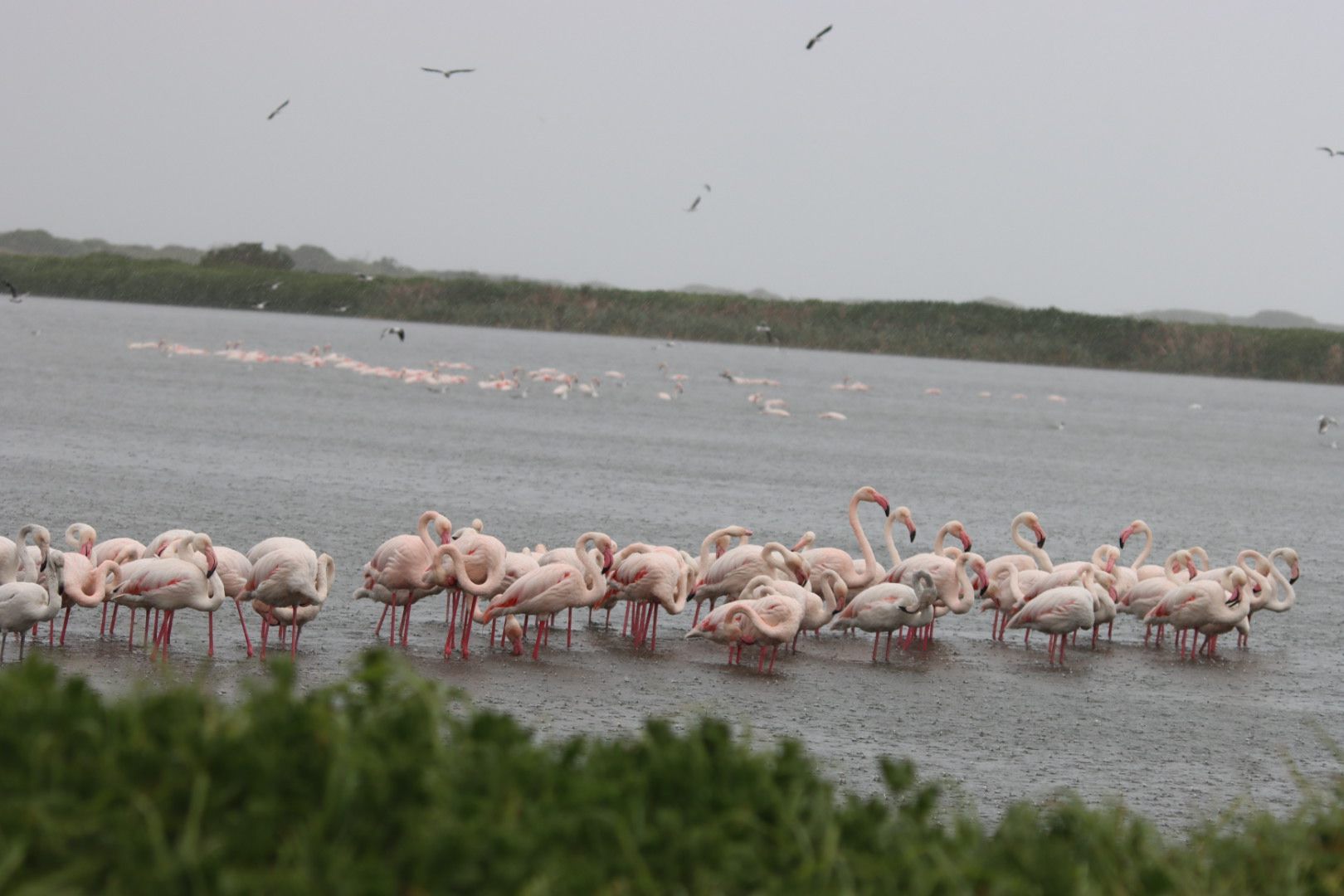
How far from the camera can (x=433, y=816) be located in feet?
13.5

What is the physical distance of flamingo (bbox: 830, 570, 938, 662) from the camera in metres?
14.0

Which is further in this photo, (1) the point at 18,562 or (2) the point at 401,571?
(2) the point at 401,571

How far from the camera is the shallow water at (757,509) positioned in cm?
1139

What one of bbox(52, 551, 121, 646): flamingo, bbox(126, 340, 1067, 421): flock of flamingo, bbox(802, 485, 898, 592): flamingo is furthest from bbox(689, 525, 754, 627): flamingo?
bbox(126, 340, 1067, 421): flock of flamingo

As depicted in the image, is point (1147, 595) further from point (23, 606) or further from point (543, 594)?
point (23, 606)

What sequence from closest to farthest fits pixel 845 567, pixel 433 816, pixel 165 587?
pixel 433 816 → pixel 165 587 → pixel 845 567

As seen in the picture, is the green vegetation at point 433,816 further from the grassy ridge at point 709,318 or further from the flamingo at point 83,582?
the grassy ridge at point 709,318

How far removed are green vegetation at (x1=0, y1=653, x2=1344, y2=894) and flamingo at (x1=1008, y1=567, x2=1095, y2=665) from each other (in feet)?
31.5

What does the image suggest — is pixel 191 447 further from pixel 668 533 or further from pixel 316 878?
pixel 316 878

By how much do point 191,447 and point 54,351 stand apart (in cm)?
3266

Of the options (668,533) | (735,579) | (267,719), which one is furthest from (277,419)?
(267,719)

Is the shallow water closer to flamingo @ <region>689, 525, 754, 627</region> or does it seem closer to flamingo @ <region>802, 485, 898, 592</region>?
flamingo @ <region>689, 525, 754, 627</region>

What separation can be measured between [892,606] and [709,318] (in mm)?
103799

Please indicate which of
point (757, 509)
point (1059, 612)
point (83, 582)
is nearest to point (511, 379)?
point (757, 509)
